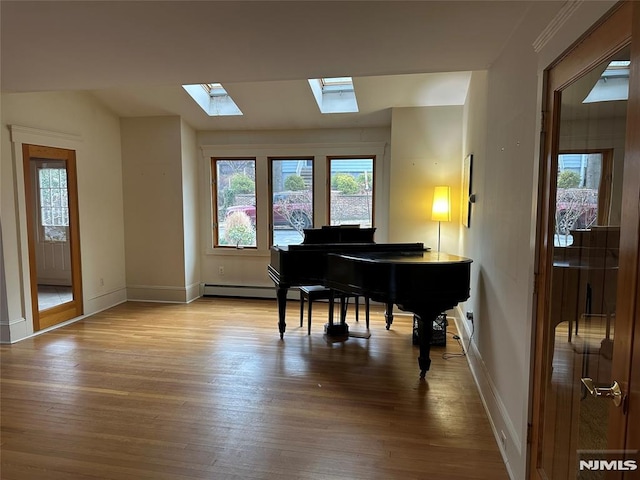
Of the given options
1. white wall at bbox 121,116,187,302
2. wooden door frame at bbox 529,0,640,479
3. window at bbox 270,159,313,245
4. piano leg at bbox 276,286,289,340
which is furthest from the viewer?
window at bbox 270,159,313,245

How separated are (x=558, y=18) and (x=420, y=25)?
993 millimetres

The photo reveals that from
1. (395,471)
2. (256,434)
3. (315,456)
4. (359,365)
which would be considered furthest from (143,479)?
(359,365)

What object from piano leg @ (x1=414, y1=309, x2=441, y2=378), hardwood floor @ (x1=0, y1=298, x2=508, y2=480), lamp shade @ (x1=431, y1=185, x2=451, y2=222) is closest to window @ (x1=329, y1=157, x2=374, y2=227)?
lamp shade @ (x1=431, y1=185, x2=451, y2=222)

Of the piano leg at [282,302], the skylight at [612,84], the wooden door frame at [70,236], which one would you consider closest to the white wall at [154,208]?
the wooden door frame at [70,236]

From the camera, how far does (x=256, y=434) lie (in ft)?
7.94

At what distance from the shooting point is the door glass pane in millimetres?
1199

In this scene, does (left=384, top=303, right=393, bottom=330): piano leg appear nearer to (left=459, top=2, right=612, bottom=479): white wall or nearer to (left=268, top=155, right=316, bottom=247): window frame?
(left=459, top=2, right=612, bottom=479): white wall

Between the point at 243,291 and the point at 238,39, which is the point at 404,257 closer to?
the point at 238,39

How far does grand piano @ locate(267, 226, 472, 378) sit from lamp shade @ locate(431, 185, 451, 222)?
96 centimetres

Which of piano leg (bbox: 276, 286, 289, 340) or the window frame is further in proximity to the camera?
the window frame

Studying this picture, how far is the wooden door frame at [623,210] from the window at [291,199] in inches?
164

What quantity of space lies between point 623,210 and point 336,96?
14.5 ft

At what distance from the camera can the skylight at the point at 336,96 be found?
4.98 m

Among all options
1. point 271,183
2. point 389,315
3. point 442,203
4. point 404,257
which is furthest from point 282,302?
point 271,183
